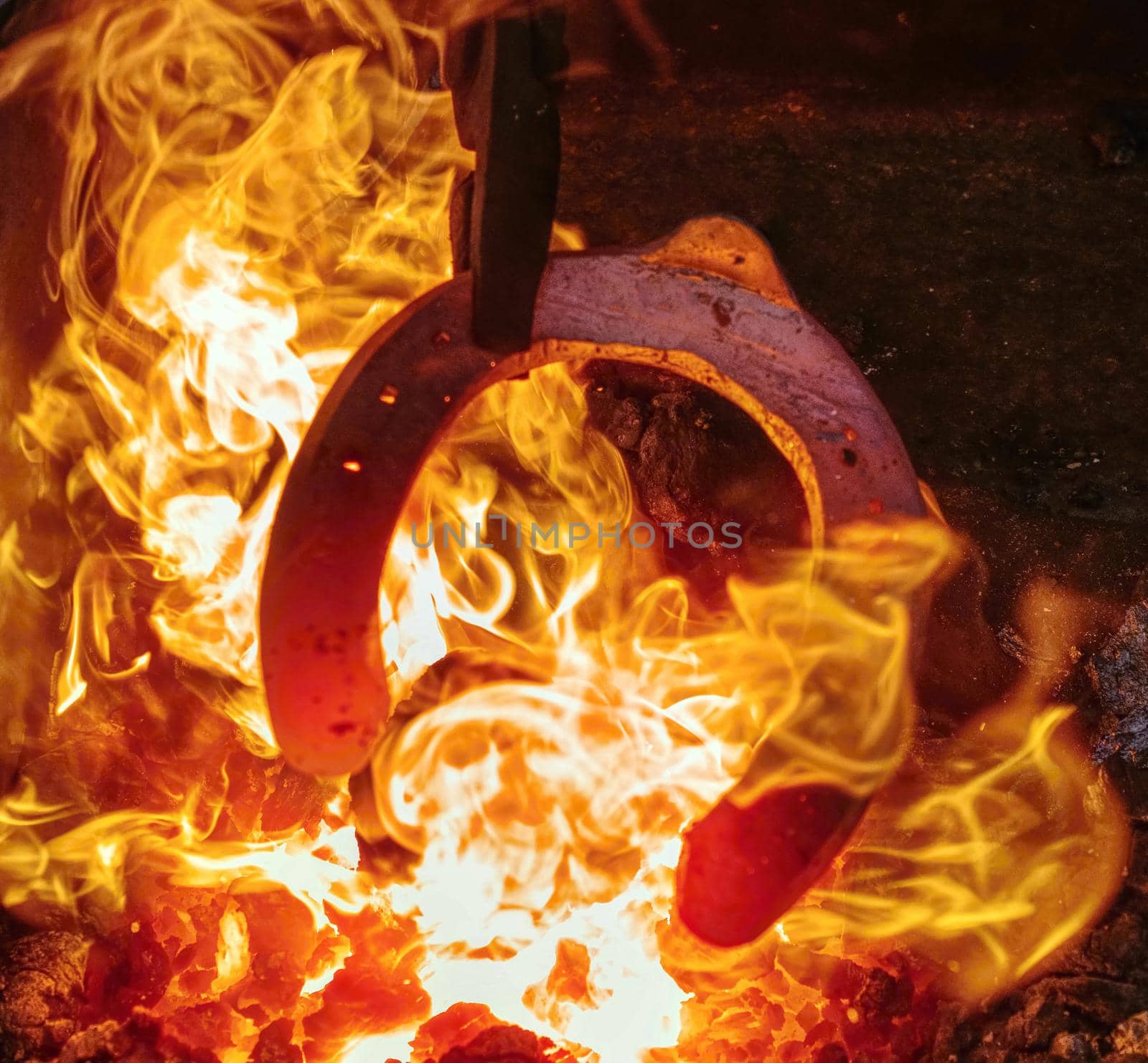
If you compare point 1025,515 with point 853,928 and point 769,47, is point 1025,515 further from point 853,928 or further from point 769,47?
point 769,47

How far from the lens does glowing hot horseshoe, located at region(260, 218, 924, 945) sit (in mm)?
2387

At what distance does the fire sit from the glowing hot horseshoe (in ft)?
2.72

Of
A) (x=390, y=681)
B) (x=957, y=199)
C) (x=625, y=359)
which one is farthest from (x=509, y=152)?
(x=390, y=681)

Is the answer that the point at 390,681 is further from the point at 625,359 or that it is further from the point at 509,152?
the point at 509,152

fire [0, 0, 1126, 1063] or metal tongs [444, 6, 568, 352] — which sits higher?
metal tongs [444, 6, 568, 352]

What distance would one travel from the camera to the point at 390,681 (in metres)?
3.56

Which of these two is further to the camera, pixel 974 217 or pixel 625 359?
pixel 974 217

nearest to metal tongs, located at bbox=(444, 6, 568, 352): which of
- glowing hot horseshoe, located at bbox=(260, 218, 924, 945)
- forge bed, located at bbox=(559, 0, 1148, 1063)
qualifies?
glowing hot horseshoe, located at bbox=(260, 218, 924, 945)

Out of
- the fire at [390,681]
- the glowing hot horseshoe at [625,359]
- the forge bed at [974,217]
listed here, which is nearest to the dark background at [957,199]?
the forge bed at [974,217]

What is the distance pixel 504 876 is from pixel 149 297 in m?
2.84

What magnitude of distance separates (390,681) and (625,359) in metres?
1.73

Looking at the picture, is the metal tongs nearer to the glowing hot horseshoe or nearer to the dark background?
the glowing hot horseshoe

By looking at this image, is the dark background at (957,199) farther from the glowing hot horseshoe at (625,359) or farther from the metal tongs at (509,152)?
the metal tongs at (509,152)

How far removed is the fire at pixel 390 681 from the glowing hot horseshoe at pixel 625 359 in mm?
830
